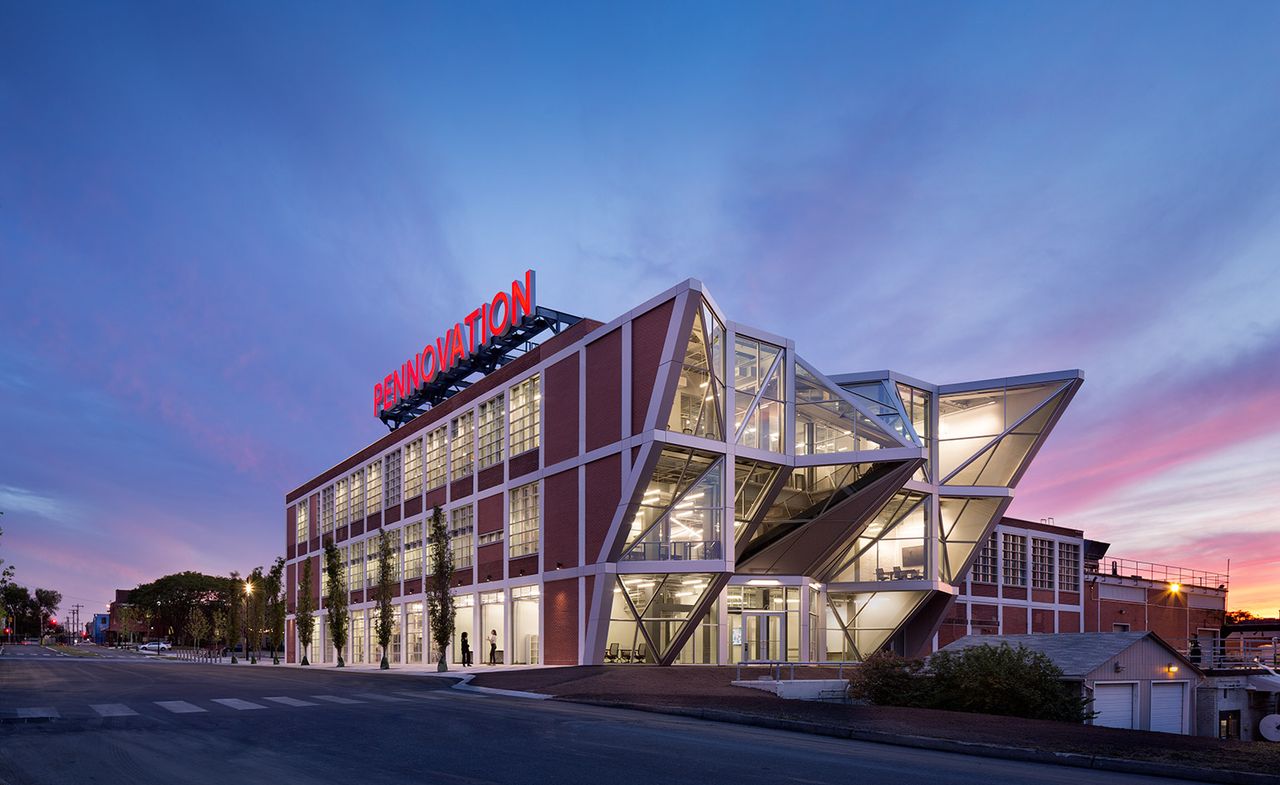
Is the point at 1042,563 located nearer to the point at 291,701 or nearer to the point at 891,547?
the point at 891,547

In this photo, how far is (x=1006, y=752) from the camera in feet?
48.0

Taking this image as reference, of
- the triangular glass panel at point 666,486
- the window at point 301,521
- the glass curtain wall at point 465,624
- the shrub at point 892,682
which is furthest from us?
the window at point 301,521

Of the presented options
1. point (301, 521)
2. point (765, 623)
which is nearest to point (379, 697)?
point (765, 623)

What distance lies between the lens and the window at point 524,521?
46000 mm

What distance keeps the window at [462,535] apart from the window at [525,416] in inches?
264

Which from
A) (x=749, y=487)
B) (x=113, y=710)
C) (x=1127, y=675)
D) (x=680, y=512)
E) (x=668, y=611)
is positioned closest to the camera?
(x=113, y=710)

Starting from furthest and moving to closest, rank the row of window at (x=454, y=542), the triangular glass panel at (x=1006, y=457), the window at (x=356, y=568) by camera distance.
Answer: the window at (x=356, y=568) < the triangular glass panel at (x=1006, y=457) < the row of window at (x=454, y=542)

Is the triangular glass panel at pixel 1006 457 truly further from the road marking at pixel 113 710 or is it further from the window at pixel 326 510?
the window at pixel 326 510

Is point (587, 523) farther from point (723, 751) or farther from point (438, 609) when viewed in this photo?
point (723, 751)

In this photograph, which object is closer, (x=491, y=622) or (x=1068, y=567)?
(x=491, y=622)

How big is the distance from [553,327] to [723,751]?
39970 mm

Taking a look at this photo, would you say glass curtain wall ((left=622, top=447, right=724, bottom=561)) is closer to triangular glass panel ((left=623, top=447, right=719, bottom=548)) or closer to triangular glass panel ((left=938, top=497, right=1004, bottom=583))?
triangular glass panel ((left=623, top=447, right=719, bottom=548))

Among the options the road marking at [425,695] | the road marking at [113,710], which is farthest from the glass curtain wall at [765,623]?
the road marking at [113,710]

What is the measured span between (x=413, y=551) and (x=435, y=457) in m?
6.52
